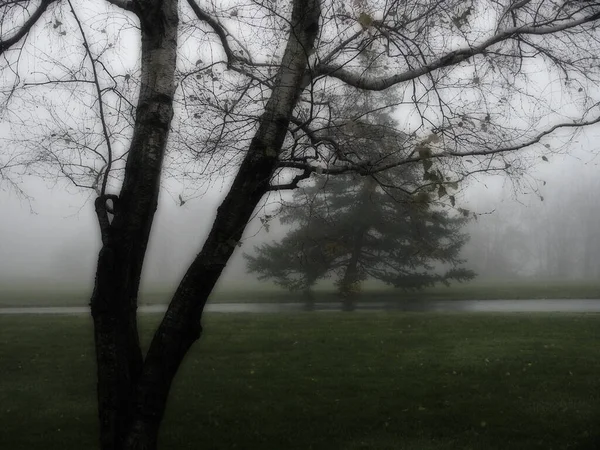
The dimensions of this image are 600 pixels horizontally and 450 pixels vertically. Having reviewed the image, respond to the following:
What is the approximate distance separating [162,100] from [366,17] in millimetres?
1738

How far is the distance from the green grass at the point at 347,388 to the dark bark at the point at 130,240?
208cm

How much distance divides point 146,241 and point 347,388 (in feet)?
14.5

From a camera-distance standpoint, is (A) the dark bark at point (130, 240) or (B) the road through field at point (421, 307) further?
(B) the road through field at point (421, 307)

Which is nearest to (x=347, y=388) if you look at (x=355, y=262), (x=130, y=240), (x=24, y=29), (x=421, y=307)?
(x=130, y=240)

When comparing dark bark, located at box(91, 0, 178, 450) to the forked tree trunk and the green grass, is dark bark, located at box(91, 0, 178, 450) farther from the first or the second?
the green grass

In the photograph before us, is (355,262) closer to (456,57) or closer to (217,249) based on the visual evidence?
(456,57)

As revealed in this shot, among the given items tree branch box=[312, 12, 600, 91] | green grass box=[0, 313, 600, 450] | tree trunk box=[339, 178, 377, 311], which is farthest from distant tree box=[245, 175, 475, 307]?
tree branch box=[312, 12, 600, 91]

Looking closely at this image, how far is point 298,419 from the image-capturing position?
7.00 m

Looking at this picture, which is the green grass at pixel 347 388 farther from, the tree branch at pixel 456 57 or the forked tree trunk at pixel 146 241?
the tree branch at pixel 456 57

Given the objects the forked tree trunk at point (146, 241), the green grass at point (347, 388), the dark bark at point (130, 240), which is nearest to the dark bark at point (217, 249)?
the forked tree trunk at point (146, 241)

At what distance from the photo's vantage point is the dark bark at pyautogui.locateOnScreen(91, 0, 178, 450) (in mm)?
4434

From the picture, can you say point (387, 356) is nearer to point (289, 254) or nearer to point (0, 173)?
point (0, 173)

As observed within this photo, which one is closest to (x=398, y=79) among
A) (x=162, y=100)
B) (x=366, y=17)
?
(x=366, y=17)

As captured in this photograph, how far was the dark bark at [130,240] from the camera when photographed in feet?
14.5
